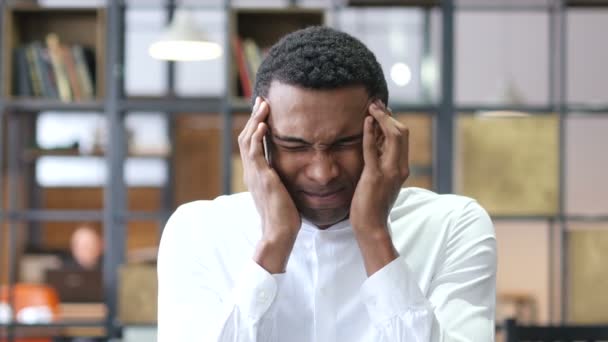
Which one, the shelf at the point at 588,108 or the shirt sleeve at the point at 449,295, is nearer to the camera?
the shirt sleeve at the point at 449,295

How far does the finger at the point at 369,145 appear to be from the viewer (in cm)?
140

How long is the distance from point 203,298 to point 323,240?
8.0 inches

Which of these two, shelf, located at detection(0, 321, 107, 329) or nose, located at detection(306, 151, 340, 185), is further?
shelf, located at detection(0, 321, 107, 329)

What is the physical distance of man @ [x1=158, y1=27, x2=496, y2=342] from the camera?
140cm

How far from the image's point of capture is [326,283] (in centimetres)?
152

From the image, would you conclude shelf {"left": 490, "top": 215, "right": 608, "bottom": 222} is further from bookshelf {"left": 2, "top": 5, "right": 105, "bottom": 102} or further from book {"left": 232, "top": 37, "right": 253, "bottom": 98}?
bookshelf {"left": 2, "top": 5, "right": 105, "bottom": 102}

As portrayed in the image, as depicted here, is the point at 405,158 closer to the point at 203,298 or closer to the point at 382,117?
the point at 382,117

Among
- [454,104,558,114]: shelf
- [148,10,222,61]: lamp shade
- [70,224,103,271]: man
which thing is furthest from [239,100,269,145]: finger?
[70,224,103,271]: man

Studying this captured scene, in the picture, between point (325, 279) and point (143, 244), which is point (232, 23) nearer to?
point (143, 244)

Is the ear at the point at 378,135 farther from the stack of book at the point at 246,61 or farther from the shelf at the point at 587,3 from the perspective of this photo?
the shelf at the point at 587,3

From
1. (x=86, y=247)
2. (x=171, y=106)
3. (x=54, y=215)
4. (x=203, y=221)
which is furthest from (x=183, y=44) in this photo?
(x=203, y=221)

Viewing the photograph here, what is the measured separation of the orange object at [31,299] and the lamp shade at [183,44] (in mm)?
1310

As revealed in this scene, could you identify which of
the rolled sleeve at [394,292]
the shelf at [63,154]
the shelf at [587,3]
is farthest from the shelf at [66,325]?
the rolled sleeve at [394,292]

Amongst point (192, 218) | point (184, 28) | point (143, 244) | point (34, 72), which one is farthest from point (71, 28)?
point (192, 218)
